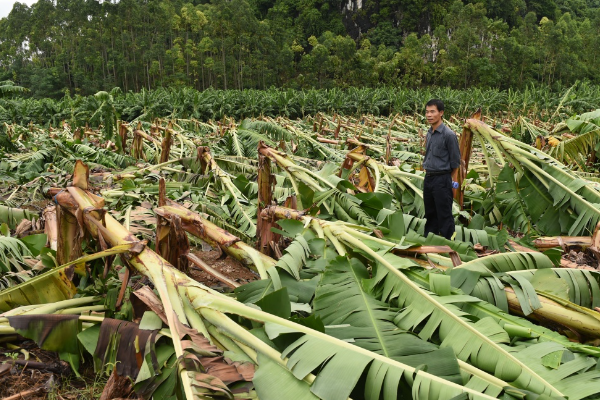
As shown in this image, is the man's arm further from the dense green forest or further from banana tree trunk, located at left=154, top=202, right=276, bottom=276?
the dense green forest

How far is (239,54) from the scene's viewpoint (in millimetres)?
60250

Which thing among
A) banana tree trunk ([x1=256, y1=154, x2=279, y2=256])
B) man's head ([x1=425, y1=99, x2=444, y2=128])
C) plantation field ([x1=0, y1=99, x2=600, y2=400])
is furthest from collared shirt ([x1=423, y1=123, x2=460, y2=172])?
banana tree trunk ([x1=256, y1=154, x2=279, y2=256])

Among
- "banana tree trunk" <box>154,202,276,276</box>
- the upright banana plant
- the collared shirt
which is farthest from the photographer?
the collared shirt

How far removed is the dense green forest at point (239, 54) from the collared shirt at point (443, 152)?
178ft

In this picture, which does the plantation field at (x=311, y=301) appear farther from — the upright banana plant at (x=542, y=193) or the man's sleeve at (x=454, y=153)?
the man's sleeve at (x=454, y=153)

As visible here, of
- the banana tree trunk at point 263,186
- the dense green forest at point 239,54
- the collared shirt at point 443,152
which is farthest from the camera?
the dense green forest at point 239,54

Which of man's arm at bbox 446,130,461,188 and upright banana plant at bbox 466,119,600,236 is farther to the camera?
man's arm at bbox 446,130,461,188

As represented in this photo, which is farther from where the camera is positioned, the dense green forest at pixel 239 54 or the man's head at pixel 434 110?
the dense green forest at pixel 239 54

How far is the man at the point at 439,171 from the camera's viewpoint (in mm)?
3909

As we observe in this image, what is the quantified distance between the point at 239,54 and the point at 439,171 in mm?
60331

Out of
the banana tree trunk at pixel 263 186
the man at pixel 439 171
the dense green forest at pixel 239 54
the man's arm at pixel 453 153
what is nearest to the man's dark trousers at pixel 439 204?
the man at pixel 439 171

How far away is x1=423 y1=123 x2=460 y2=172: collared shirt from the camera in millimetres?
4008

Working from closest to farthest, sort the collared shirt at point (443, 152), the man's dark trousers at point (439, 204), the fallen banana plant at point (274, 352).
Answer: the fallen banana plant at point (274, 352) < the man's dark trousers at point (439, 204) < the collared shirt at point (443, 152)

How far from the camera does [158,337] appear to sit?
1770 millimetres
